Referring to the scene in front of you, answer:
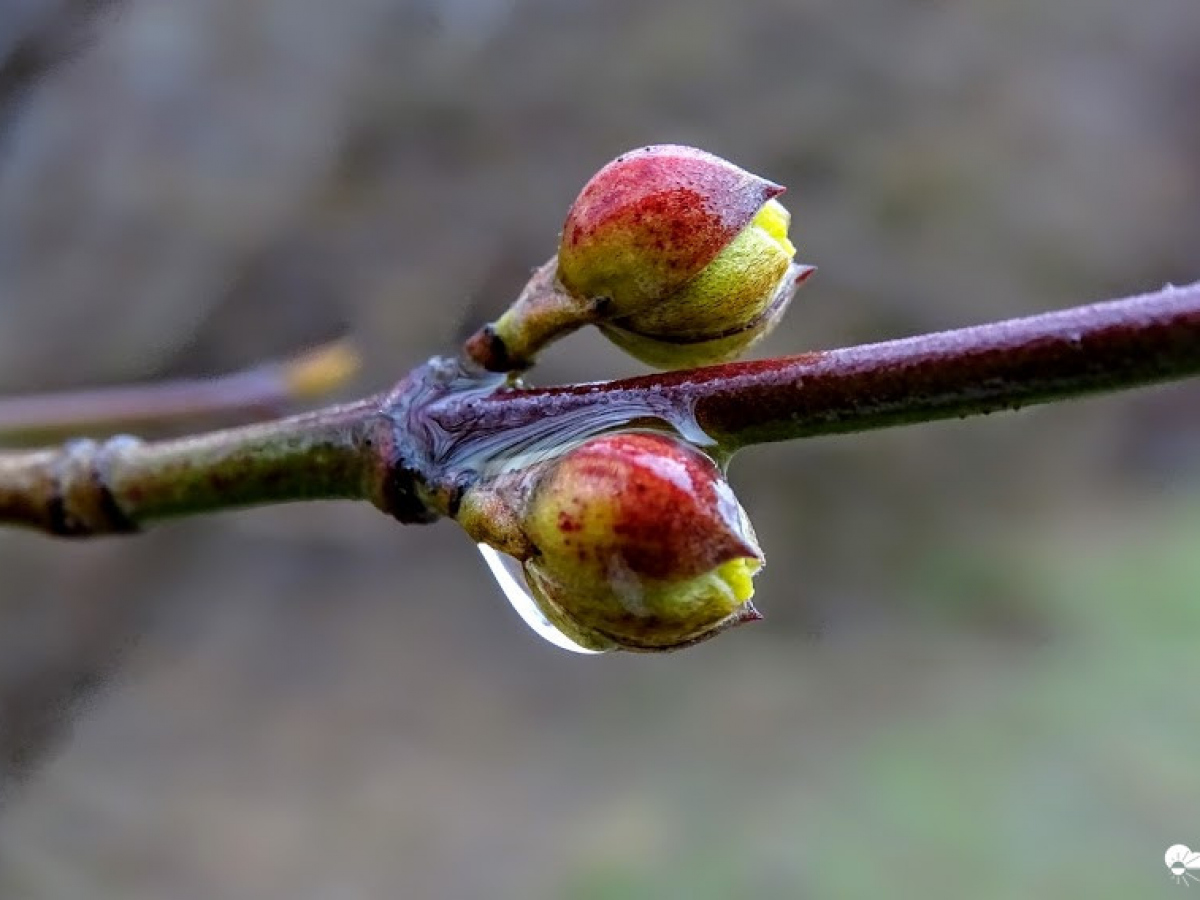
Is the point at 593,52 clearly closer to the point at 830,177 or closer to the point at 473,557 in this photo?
the point at 830,177

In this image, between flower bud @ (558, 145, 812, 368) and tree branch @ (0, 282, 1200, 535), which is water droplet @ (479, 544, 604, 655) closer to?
tree branch @ (0, 282, 1200, 535)

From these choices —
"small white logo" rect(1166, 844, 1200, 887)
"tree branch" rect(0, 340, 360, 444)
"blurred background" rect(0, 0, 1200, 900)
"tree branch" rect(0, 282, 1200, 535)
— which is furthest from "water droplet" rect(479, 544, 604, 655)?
"small white logo" rect(1166, 844, 1200, 887)

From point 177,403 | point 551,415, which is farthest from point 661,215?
A: point 177,403

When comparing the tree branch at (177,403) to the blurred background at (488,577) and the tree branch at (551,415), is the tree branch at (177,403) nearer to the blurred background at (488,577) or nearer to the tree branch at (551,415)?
the tree branch at (551,415)

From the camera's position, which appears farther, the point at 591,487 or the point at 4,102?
the point at 4,102

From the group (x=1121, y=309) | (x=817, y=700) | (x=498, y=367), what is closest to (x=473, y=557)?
(x=817, y=700)

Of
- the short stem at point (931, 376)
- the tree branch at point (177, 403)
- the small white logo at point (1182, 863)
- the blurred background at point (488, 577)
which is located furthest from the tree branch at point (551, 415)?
the small white logo at point (1182, 863)

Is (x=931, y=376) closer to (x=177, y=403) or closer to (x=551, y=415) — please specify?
(x=551, y=415)
